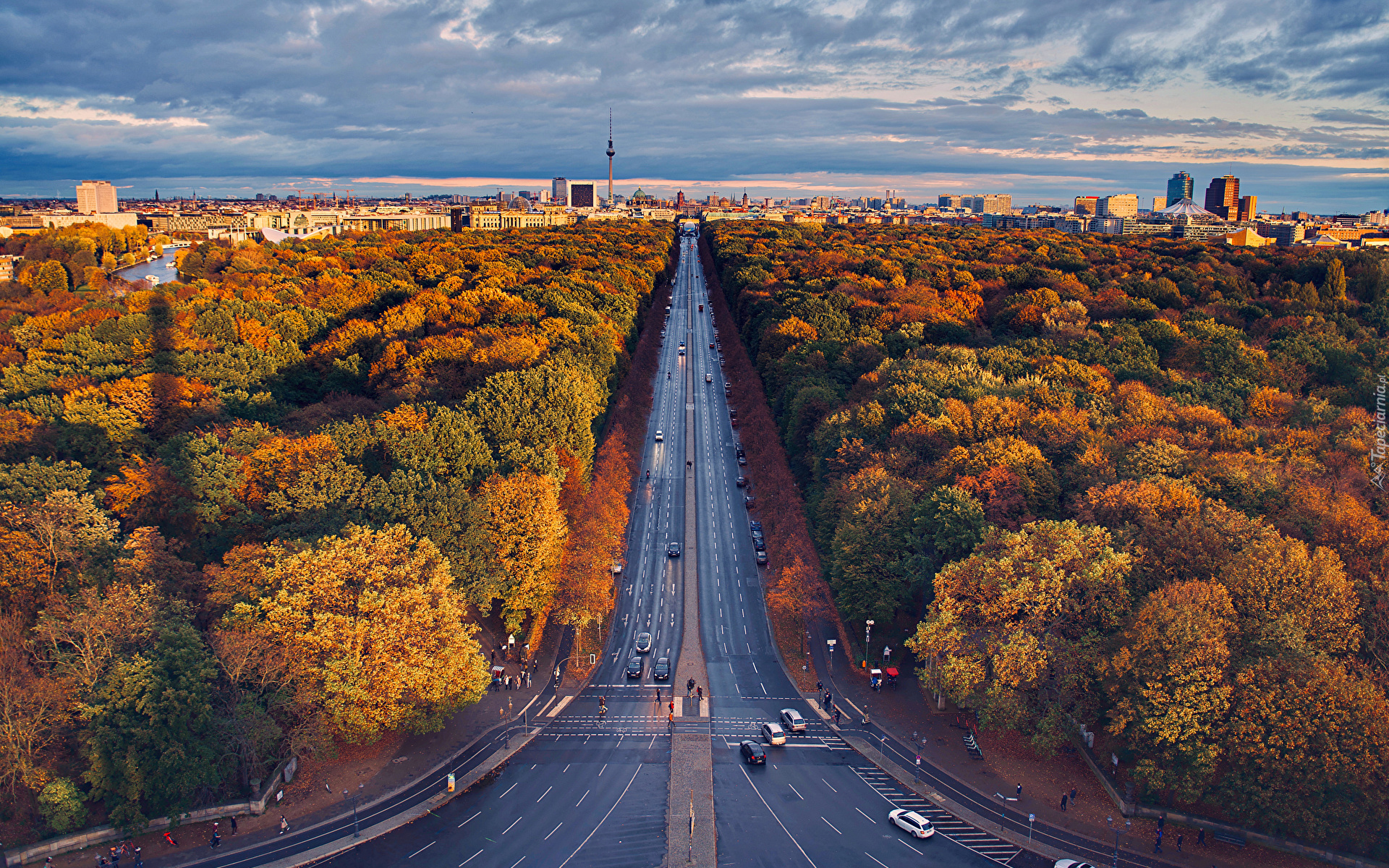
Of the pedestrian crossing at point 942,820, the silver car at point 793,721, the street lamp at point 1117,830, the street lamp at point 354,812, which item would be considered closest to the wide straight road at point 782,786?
the pedestrian crossing at point 942,820

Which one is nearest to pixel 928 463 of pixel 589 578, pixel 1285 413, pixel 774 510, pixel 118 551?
pixel 774 510

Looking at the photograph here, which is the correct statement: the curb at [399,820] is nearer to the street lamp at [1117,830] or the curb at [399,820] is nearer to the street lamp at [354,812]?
the street lamp at [354,812]

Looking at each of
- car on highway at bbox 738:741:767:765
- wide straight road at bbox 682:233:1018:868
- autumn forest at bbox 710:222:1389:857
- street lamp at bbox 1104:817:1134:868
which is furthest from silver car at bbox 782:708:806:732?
street lamp at bbox 1104:817:1134:868

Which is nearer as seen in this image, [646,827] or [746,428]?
[646,827]

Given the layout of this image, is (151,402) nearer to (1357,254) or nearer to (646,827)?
(646,827)

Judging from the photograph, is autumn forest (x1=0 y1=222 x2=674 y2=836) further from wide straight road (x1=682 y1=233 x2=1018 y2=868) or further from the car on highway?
the car on highway
